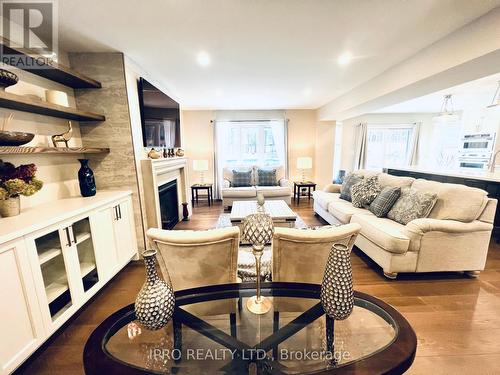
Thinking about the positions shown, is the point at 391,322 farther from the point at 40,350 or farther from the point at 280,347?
the point at 40,350

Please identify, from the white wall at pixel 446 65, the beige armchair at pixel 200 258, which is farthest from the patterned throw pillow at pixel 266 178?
the beige armchair at pixel 200 258

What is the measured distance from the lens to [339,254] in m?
0.89

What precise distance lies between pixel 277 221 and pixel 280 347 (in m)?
2.01

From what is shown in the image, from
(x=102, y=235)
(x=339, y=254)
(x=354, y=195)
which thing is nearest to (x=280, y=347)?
(x=339, y=254)

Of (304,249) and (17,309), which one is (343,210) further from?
(17,309)

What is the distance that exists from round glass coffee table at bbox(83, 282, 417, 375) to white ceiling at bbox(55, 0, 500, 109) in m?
2.03

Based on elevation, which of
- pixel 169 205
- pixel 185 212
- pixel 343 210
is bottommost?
pixel 185 212

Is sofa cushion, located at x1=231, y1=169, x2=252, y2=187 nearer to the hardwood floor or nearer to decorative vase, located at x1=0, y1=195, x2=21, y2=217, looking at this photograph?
the hardwood floor

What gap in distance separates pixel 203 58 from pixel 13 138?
6.30 ft

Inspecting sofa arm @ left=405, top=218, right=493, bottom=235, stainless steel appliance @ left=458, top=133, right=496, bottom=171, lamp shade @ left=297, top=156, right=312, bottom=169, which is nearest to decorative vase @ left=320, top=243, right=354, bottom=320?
sofa arm @ left=405, top=218, right=493, bottom=235

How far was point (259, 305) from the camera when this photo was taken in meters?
1.18

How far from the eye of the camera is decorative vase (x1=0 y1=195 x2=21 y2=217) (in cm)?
152

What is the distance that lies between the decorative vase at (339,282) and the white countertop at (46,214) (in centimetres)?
174

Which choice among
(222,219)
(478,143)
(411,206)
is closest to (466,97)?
(478,143)
